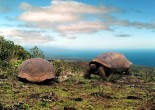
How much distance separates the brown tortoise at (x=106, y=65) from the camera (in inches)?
1028

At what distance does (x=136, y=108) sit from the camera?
14852 millimetres

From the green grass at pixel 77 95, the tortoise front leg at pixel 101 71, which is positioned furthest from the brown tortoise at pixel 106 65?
the green grass at pixel 77 95

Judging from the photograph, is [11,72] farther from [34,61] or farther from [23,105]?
[23,105]

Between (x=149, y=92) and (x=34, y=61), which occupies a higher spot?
(x=34, y=61)

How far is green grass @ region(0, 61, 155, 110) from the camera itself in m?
15.2

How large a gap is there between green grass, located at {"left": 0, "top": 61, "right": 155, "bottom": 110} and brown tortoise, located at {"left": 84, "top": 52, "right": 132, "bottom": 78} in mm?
1454

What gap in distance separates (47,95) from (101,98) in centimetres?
246

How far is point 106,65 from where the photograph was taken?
26000mm

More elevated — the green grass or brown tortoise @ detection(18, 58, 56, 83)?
brown tortoise @ detection(18, 58, 56, 83)

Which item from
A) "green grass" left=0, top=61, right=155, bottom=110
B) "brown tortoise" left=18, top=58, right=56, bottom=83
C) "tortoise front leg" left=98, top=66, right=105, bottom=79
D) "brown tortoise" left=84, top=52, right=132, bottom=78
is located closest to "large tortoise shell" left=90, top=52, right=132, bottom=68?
"brown tortoise" left=84, top=52, right=132, bottom=78

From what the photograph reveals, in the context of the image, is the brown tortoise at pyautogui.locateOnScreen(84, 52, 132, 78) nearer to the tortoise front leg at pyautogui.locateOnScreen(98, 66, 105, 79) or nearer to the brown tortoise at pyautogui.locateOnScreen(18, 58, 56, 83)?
the tortoise front leg at pyautogui.locateOnScreen(98, 66, 105, 79)

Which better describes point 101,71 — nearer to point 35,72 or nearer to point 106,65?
point 106,65

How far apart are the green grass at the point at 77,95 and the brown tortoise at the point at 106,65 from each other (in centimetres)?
145

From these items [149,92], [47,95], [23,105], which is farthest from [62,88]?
[23,105]
